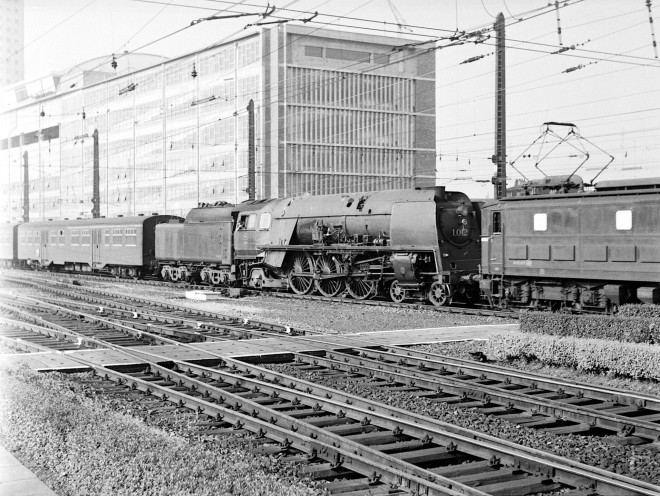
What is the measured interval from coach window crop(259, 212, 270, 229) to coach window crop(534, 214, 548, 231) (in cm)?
1399

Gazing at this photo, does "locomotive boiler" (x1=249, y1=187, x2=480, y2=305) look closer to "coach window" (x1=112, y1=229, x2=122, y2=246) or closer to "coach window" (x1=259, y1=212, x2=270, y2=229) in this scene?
"coach window" (x1=259, y1=212, x2=270, y2=229)

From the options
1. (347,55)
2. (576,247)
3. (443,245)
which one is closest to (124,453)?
(576,247)

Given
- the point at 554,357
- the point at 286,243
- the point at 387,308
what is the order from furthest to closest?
the point at 286,243 < the point at 387,308 < the point at 554,357

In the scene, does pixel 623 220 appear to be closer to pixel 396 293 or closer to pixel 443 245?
pixel 443 245

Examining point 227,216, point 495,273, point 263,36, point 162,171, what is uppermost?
point 263,36

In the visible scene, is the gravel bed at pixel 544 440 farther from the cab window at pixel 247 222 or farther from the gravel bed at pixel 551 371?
the cab window at pixel 247 222

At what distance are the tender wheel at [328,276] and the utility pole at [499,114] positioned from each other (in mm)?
7791

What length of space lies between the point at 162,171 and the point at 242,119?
8.92 meters

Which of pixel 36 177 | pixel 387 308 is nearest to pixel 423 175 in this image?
pixel 36 177

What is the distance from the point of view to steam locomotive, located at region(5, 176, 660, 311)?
20375 mm

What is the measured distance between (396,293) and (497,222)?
5352 mm

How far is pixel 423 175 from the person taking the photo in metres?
75.3

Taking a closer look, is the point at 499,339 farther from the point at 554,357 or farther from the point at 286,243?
the point at 286,243

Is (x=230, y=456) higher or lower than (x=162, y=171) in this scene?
lower
